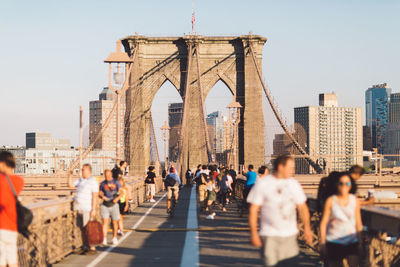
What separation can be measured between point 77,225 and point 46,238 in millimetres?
1830

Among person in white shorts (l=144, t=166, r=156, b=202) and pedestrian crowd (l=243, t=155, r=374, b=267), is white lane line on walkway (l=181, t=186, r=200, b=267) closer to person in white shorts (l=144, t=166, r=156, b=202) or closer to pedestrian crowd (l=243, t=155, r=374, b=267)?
pedestrian crowd (l=243, t=155, r=374, b=267)

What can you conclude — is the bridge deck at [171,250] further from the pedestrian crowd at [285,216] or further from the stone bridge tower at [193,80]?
the stone bridge tower at [193,80]

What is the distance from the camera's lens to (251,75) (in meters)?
72.4

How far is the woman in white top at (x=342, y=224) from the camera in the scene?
823 cm

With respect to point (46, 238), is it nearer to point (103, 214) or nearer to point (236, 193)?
point (103, 214)

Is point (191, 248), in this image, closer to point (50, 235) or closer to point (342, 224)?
point (50, 235)

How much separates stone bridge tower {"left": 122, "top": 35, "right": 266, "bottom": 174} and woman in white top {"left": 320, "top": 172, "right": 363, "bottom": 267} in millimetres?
62318

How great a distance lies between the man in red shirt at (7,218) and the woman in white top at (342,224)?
3.55m

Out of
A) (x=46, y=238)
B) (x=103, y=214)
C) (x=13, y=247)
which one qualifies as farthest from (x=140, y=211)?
(x=13, y=247)

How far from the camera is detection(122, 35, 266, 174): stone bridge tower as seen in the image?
71688mm

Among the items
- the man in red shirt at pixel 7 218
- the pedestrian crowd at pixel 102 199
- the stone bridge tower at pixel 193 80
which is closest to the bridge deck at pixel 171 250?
the pedestrian crowd at pixel 102 199

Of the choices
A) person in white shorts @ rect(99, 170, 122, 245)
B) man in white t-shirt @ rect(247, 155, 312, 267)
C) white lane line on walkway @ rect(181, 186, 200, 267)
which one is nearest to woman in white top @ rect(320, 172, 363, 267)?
man in white t-shirt @ rect(247, 155, 312, 267)

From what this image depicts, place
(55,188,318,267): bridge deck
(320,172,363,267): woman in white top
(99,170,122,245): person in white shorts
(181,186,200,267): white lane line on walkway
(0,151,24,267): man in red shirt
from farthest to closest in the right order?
(99,170,122,245): person in white shorts → (55,188,318,267): bridge deck → (181,186,200,267): white lane line on walkway → (0,151,24,267): man in red shirt → (320,172,363,267): woman in white top

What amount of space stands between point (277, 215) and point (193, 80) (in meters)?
65.6
